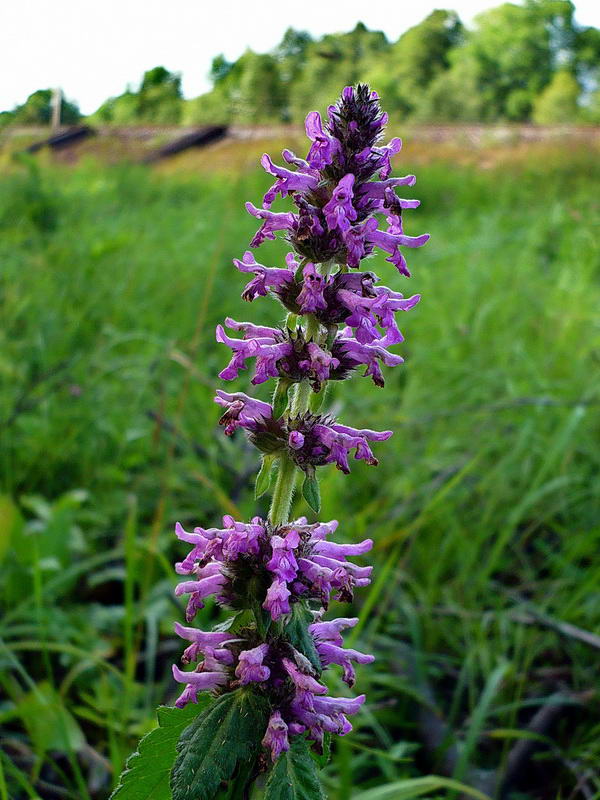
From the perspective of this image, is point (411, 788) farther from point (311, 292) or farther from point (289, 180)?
point (289, 180)

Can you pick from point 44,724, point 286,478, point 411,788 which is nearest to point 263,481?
point 286,478

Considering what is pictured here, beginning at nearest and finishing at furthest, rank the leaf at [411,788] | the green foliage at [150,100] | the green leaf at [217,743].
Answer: the green leaf at [217,743] → the leaf at [411,788] → the green foliage at [150,100]

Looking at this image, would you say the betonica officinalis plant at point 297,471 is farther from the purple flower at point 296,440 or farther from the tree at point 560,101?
the tree at point 560,101

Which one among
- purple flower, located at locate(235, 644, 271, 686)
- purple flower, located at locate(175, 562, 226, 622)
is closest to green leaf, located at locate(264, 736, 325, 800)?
purple flower, located at locate(235, 644, 271, 686)

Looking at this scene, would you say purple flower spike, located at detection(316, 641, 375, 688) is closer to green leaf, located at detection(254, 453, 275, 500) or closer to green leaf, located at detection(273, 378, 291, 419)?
green leaf, located at detection(254, 453, 275, 500)

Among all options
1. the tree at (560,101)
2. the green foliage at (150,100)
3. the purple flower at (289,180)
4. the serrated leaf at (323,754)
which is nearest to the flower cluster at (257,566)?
the serrated leaf at (323,754)

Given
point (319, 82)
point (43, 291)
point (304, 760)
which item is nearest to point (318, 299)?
point (304, 760)
